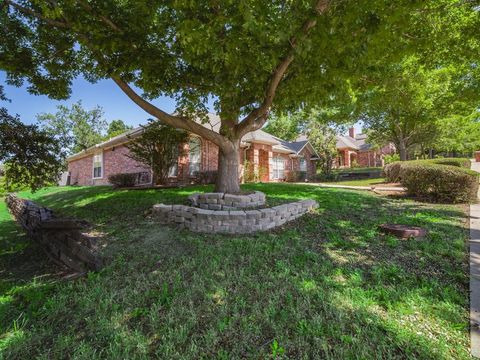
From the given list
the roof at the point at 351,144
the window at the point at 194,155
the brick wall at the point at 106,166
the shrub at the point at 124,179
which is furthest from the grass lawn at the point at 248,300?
the roof at the point at 351,144

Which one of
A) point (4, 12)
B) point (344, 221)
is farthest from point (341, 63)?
point (4, 12)

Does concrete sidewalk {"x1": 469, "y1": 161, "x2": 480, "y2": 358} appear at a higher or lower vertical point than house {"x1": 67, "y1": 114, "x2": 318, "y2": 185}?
lower

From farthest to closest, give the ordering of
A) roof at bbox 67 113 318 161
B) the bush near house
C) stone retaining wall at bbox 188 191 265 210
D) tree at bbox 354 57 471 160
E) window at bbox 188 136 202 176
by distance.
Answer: the bush near house, roof at bbox 67 113 318 161, window at bbox 188 136 202 176, tree at bbox 354 57 471 160, stone retaining wall at bbox 188 191 265 210

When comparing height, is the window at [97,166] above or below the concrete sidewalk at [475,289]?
above

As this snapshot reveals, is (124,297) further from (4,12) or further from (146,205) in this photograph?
(4,12)

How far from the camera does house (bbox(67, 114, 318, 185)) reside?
14.1 metres

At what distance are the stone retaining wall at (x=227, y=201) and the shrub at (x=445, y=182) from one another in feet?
20.9

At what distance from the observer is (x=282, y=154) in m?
21.8

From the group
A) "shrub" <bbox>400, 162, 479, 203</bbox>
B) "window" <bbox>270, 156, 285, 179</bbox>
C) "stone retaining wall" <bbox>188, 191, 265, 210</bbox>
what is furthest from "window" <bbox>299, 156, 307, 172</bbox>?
"stone retaining wall" <bbox>188, 191, 265, 210</bbox>

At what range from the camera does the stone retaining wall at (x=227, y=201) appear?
6.34 m

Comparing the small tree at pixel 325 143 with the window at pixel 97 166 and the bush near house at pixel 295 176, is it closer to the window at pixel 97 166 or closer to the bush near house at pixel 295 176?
the bush near house at pixel 295 176

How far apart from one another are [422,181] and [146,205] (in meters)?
9.61

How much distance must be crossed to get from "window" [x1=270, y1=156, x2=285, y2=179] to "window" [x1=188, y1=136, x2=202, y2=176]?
7435 millimetres

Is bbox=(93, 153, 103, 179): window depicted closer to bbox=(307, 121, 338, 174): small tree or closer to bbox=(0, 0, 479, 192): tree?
bbox=(0, 0, 479, 192): tree
